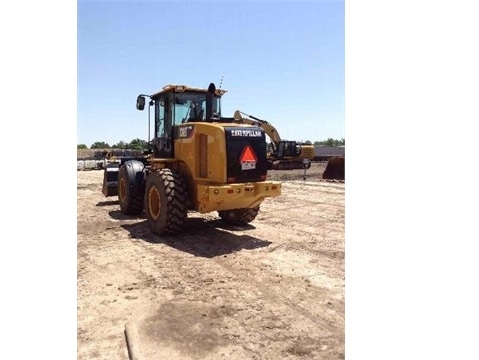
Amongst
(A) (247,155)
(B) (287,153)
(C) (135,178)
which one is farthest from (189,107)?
(B) (287,153)

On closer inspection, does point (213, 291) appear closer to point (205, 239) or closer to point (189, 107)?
point (205, 239)

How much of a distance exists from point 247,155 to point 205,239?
1.66 meters

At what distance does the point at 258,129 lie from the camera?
6.46 meters

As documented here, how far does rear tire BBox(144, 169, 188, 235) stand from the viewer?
20.7 feet

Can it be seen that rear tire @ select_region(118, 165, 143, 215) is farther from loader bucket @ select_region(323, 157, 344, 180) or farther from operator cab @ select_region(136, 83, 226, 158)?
loader bucket @ select_region(323, 157, 344, 180)

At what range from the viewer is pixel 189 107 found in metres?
7.42

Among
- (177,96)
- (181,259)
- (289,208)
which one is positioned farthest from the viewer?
(289,208)

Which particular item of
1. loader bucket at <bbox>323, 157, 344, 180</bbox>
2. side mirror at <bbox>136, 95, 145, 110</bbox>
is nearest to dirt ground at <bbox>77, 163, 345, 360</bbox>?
side mirror at <bbox>136, 95, 145, 110</bbox>

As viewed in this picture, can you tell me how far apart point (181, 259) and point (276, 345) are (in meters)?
2.59

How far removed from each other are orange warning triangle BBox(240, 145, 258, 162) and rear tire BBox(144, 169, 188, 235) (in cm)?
119

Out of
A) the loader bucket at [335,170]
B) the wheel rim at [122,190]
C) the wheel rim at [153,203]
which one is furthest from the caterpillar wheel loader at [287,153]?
the wheel rim at [153,203]
